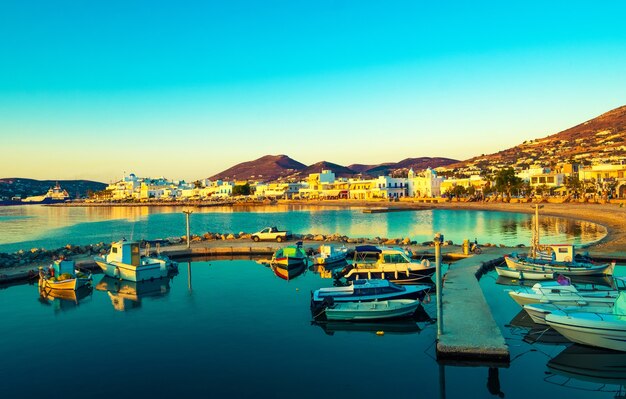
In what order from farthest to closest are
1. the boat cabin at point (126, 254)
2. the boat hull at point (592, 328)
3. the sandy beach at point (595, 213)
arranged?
the sandy beach at point (595, 213) < the boat cabin at point (126, 254) < the boat hull at point (592, 328)

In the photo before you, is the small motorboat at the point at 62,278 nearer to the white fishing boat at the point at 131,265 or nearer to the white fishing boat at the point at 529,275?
the white fishing boat at the point at 131,265

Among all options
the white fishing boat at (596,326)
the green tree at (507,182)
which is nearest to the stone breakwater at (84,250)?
the white fishing boat at (596,326)

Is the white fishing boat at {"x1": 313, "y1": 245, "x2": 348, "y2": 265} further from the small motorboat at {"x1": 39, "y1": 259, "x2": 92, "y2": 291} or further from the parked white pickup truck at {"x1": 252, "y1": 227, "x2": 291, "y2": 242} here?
the small motorboat at {"x1": 39, "y1": 259, "x2": 92, "y2": 291}

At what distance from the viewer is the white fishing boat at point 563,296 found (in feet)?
47.8

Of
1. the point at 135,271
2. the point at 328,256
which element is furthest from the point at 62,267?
the point at 328,256

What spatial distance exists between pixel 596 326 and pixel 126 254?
20128mm

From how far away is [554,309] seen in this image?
1423 cm

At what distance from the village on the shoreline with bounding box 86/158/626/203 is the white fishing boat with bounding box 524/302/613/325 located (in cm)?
6837

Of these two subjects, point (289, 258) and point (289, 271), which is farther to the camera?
point (289, 258)

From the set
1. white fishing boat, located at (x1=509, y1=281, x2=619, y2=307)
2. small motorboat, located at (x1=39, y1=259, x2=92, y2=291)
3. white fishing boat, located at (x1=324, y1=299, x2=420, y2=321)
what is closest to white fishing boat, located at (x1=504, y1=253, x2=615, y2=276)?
white fishing boat, located at (x1=509, y1=281, x2=619, y2=307)

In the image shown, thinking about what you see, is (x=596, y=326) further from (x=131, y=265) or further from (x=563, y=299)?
(x=131, y=265)

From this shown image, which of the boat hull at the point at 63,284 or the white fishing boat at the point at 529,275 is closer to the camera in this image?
the boat hull at the point at 63,284

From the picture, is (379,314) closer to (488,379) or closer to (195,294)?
(488,379)

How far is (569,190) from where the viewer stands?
9269cm
